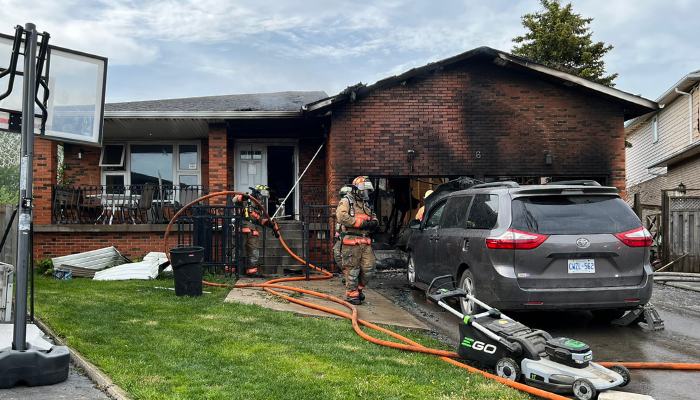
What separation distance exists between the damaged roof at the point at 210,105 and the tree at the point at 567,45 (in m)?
13.9

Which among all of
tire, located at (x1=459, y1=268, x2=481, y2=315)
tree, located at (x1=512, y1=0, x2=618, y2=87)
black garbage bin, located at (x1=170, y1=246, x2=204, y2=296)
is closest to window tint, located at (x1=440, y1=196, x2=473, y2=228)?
tire, located at (x1=459, y1=268, x2=481, y2=315)

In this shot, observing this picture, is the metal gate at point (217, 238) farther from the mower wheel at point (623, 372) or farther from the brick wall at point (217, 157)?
the mower wheel at point (623, 372)

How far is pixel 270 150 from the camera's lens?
15.4 meters

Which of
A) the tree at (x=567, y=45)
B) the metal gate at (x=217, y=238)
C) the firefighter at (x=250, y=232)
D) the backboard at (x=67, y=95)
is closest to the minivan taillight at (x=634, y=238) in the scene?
the backboard at (x=67, y=95)

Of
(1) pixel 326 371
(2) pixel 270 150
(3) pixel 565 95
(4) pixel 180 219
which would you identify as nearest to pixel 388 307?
(1) pixel 326 371

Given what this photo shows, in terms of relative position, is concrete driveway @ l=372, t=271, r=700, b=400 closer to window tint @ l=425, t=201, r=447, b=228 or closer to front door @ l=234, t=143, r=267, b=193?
window tint @ l=425, t=201, r=447, b=228

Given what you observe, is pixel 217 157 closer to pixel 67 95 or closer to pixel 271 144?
pixel 271 144

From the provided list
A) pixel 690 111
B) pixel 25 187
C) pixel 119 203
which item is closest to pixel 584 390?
pixel 25 187

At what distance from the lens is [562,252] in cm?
561

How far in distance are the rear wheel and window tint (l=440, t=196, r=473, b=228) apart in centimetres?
191

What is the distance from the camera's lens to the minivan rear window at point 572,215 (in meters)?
5.72

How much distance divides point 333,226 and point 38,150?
7045mm

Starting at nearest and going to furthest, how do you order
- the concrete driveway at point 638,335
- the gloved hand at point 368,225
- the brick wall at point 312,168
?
the concrete driveway at point 638,335, the gloved hand at point 368,225, the brick wall at point 312,168

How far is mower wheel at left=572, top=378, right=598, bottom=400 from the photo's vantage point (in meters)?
3.67
